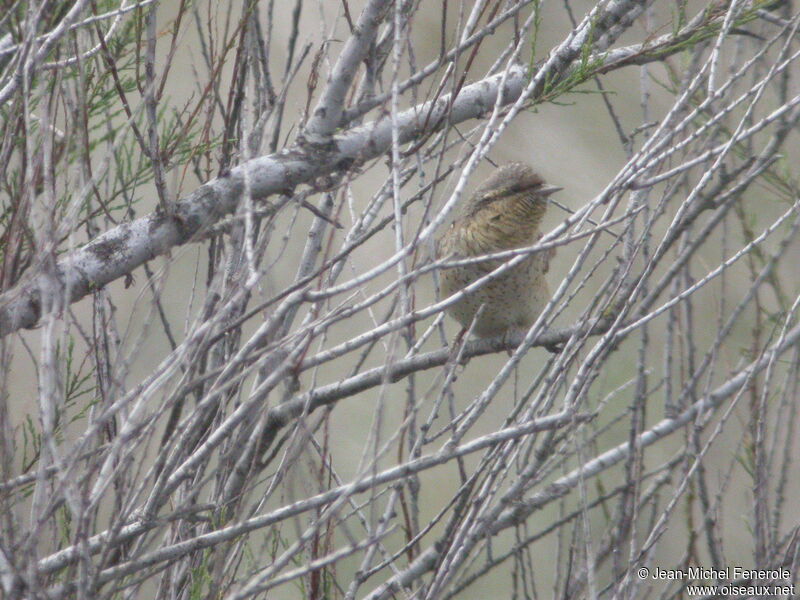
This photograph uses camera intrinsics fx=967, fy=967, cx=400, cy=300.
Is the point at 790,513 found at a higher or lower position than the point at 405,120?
lower

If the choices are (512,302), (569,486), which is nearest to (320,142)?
(569,486)

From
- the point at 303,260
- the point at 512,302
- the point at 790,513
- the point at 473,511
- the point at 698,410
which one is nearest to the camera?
the point at 473,511

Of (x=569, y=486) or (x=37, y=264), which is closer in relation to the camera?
(x=37, y=264)

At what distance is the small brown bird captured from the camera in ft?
12.0

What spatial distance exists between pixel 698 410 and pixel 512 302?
1440 mm

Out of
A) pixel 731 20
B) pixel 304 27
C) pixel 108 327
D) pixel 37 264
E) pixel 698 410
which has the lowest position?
pixel 698 410

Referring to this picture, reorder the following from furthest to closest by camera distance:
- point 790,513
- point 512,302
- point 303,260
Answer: point 790,513 < point 512,302 < point 303,260

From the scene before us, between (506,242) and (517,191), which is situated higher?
(517,191)

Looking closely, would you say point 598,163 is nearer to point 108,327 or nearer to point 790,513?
point 790,513

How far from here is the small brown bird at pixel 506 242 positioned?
366 cm

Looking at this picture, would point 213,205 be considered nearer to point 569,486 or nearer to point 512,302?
point 569,486

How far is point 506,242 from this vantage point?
3705mm

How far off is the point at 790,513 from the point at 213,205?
4.85 meters

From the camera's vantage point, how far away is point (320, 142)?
232 centimetres
